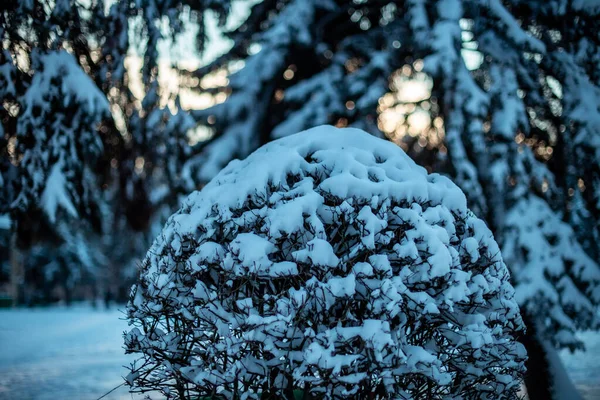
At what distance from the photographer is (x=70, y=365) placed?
1055 cm

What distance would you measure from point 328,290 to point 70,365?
907cm

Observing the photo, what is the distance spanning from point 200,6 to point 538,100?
547 cm

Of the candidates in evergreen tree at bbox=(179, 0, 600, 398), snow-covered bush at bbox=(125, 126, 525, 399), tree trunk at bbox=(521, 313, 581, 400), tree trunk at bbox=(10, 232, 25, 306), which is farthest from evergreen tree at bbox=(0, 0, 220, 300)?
tree trunk at bbox=(10, 232, 25, 306)

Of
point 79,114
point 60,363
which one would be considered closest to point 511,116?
point 79,114

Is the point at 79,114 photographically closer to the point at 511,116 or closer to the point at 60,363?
the point at 511,116

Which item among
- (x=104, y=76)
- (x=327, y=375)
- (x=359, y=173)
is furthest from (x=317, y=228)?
(x=104, y=76)

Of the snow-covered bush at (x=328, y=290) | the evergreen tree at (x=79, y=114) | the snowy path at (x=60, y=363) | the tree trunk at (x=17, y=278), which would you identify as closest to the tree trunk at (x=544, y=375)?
the snow-covered bush at (x=328, y=290)

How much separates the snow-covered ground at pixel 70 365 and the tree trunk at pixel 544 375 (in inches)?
25.8

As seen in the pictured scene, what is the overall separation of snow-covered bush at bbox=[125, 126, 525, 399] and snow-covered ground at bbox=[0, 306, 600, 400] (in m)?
1.02

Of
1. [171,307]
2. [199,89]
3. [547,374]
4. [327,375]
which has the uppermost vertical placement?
[199,89]

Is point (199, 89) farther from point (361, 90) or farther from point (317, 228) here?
point (317, 228)

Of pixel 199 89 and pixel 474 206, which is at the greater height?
pixel 199 89

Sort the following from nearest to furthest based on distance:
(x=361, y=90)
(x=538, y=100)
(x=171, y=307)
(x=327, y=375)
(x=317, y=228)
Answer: (x=327, y=375) → (x=317, y=228) → (x=171, y=307) → (x=538, y=100) → (x=361, y=90)

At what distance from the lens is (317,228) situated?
3377 mm
